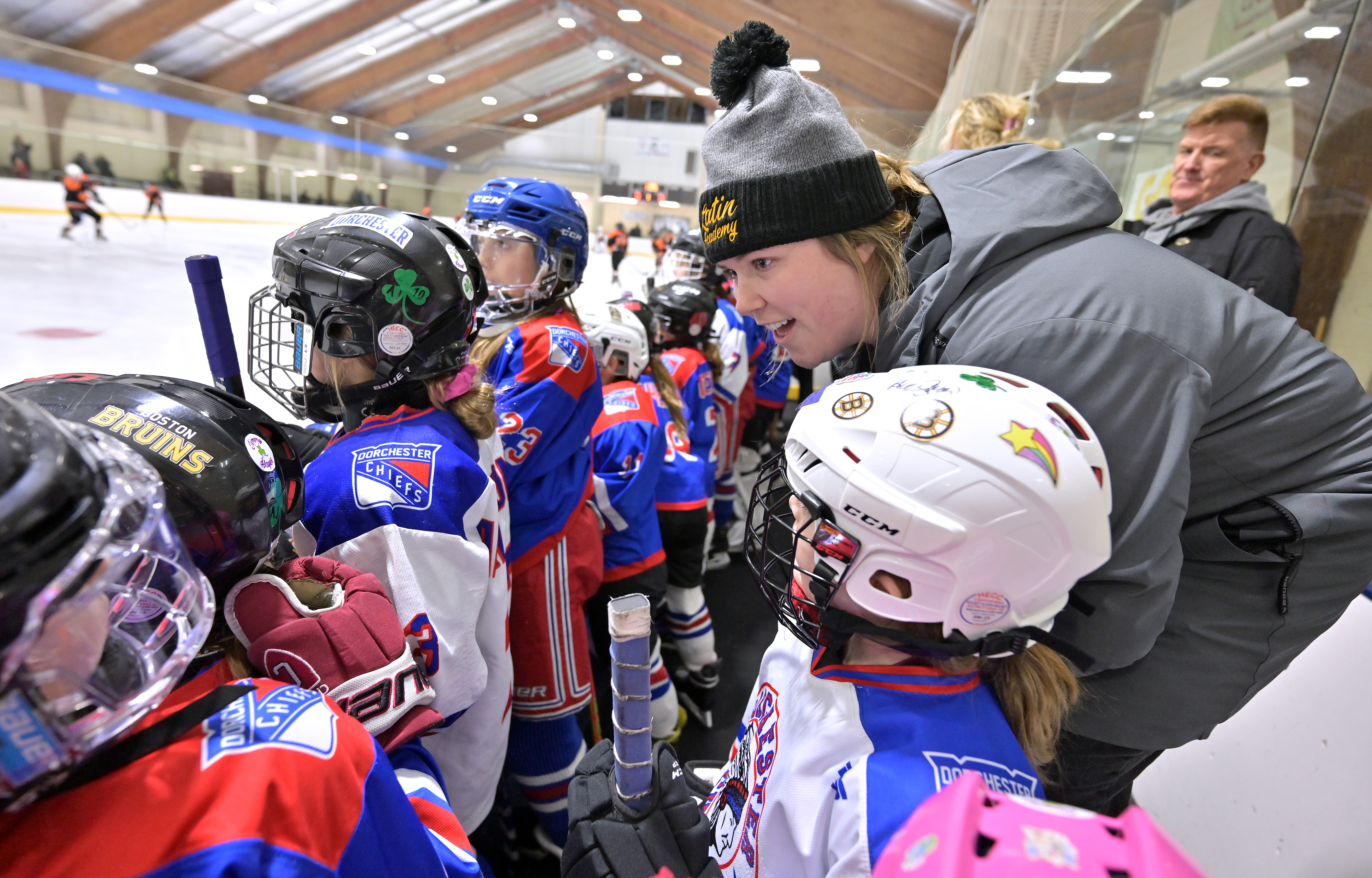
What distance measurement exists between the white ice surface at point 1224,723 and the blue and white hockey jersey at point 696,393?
174 cm

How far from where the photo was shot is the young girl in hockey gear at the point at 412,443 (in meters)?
1.12

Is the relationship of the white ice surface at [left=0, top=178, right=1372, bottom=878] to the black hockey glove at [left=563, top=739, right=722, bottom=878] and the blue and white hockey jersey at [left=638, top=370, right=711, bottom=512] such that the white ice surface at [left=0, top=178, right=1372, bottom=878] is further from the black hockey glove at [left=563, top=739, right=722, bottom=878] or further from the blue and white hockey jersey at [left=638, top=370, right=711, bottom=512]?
the blue and white hockey jersey at [left=638, top=370, right=711, bottom=512]

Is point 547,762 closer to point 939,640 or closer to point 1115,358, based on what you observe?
point 939,640

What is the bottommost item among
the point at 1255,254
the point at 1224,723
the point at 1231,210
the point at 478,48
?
the point at 1224,723

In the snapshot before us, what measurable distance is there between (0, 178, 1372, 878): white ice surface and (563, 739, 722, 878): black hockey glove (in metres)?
1.28

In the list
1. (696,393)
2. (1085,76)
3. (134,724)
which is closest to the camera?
(134,724)

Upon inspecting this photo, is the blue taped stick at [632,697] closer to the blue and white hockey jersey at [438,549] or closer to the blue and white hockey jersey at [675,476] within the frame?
the blue and white hockey jersey at [438,549]

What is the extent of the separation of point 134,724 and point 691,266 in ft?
12.7


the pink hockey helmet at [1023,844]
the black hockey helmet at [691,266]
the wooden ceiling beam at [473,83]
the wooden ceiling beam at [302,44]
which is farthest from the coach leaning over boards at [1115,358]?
the wooden ceiling beam at [473,83]

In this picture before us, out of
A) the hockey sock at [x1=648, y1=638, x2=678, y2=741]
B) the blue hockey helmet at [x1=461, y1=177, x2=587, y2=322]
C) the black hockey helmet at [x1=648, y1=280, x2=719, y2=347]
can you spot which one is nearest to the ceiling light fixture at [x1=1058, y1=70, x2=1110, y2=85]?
the black hockey helmet at [x1=648, y1=280, x2=719, y2=347]

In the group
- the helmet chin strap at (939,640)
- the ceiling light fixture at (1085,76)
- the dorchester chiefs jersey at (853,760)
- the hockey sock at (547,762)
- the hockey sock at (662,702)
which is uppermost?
the ceiling light fixture at (1085,76)

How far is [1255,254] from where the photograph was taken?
2.22 meters

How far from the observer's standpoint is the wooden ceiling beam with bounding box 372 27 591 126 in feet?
66.3

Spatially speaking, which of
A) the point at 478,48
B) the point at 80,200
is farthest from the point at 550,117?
the point at 80,200
